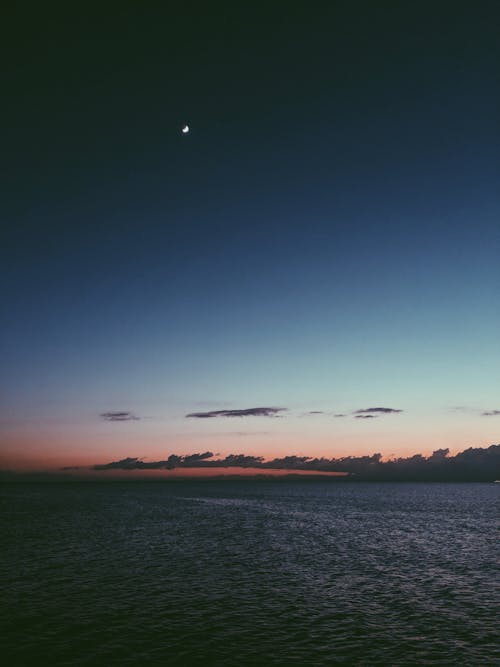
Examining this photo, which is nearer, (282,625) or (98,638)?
(98,638)

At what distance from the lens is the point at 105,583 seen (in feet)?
156

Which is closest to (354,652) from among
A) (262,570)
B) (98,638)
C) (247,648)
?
(247,648)

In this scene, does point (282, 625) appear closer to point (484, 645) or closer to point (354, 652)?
point (354, 652)

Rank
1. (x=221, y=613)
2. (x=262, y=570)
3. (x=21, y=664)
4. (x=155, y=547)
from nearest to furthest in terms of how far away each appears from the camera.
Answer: (x=21, y=664)
(x=221, y=613)
(x=262, y=570)
(x=155, y=547)

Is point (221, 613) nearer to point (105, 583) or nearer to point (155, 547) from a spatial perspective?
point (105, 583)

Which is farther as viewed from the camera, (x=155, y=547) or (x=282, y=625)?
(x=155, y=547)

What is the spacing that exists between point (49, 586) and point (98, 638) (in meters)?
16.8

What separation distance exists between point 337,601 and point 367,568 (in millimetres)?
17319

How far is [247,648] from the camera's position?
30.7 metres

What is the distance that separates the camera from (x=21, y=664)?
91.7 feet

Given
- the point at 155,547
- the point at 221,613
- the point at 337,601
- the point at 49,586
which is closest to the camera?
the point at 221,613

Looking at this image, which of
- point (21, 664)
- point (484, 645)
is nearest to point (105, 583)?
point (21, 664)

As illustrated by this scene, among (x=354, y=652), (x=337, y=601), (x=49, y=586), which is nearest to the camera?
(x=354, y=652)

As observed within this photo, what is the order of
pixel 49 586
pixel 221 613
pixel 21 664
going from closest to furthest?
1. pixel 21 664
2. pixel 221 613
3. pixel 49 586
